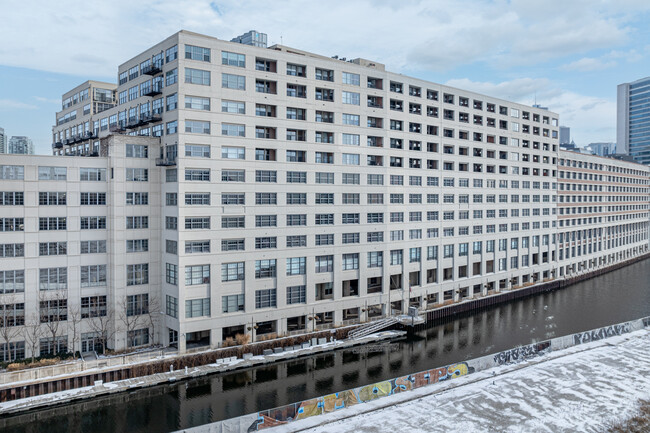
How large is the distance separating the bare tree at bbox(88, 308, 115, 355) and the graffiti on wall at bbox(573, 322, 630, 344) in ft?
198

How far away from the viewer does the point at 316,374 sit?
197 ft

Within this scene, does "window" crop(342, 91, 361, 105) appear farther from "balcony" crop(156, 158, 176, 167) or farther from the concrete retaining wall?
the concrete retaining wall

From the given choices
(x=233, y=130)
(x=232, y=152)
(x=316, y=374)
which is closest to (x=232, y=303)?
(x=316, y=374)

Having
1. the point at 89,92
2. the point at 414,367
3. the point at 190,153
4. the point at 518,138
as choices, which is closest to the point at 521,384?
the point at 414,367

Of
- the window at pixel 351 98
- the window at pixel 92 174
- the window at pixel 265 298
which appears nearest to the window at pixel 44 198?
the window at pixel 92 174

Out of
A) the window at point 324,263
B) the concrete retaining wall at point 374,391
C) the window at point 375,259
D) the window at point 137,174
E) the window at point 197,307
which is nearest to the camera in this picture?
the concrete retaining wall at point 374,391

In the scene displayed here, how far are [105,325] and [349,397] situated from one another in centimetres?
3479

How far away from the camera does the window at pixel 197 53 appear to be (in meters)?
63.4

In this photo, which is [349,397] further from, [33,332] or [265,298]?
[33,332]

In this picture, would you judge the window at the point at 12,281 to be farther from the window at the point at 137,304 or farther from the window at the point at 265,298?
the window at the point at 265,298

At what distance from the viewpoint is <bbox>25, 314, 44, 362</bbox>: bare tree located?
194ft

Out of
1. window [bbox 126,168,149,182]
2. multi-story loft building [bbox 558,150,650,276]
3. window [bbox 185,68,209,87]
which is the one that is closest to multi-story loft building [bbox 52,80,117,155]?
window [bbox 126,168,149,182]

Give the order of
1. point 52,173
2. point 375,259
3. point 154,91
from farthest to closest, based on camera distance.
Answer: point 375,259 → point 154,91 → point 52,173

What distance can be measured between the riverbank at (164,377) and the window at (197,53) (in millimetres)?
38169
